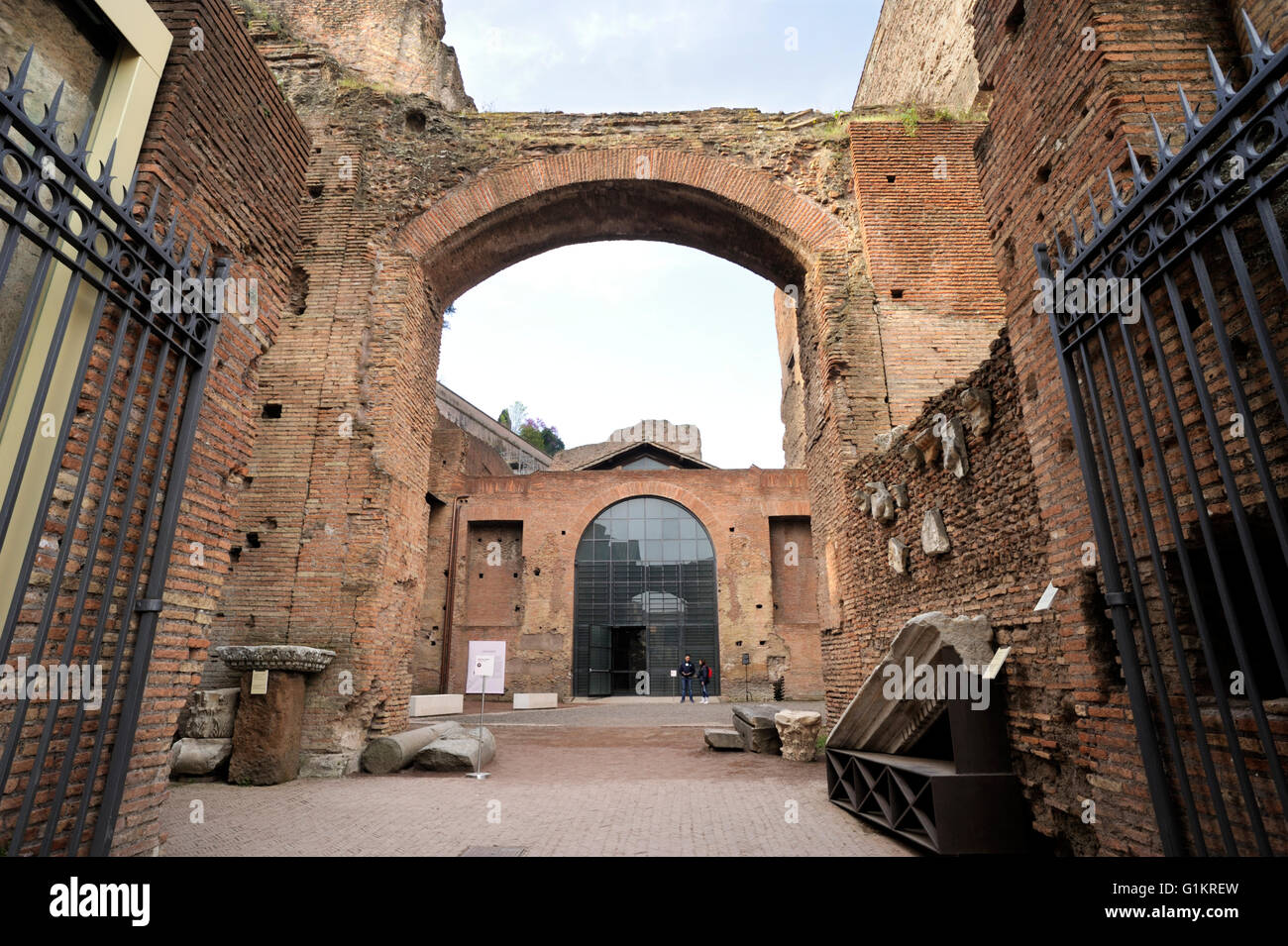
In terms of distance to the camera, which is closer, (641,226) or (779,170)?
(779,170)

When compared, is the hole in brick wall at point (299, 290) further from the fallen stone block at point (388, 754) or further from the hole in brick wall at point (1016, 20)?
the hole in brick wall at point (1016, 20)

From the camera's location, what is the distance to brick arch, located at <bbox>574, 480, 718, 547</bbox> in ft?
75.3

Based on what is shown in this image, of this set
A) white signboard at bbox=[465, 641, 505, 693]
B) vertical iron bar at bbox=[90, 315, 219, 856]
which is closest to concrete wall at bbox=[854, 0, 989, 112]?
white signboard at bbox=[465, 641, 505, 693]

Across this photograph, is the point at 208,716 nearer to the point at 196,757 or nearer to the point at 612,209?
the point at 196,757

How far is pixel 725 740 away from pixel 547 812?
453cm

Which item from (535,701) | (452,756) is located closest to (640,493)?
(535,701)

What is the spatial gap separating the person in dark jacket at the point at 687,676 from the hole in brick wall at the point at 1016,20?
1777cm

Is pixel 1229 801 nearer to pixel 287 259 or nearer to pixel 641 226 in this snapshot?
pixel 287 259

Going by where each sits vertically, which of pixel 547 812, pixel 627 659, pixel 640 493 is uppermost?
pixel 640 493

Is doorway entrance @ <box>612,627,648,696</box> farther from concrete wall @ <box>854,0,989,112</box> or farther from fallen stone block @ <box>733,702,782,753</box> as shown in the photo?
concrete wall @ <box>854,0,989,112</box>

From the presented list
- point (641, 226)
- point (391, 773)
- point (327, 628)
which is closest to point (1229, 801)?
point (391, 773)

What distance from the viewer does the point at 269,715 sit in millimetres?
7316

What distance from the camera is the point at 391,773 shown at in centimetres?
792

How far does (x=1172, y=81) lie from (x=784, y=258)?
7919 millimetres
